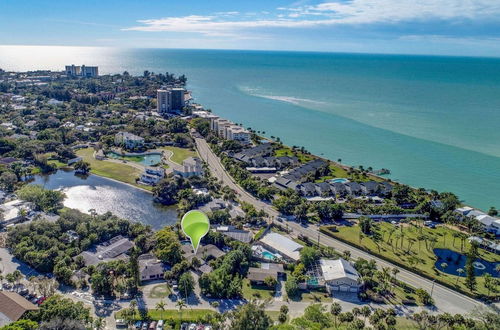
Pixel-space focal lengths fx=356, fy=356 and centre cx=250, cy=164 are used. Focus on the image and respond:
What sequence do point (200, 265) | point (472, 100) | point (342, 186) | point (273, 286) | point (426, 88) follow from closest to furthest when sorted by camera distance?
point (273, 286) < point (200, 265) < point (342, 186) < point (472, 100) < point (426, 88)

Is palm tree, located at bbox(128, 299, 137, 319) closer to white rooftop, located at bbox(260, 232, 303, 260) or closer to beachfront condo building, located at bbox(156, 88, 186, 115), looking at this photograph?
white rooftop, located at bbox(260, 232, 303, 260)

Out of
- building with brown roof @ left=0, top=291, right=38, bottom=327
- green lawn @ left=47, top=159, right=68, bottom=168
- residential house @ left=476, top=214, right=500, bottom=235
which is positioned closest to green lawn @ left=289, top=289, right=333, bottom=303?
building with brown roof @ left=0, top=291, right=38, bottom=327

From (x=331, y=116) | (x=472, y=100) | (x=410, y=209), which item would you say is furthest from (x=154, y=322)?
(x=472, y=100)

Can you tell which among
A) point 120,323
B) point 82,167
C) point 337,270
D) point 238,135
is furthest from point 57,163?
point 337,270

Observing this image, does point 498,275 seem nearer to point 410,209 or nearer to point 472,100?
point 410,209

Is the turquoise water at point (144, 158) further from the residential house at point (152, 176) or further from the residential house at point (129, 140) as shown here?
the residential house at point (152, 176)

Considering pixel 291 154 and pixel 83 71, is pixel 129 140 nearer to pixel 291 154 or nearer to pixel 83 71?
pixel 291 154
